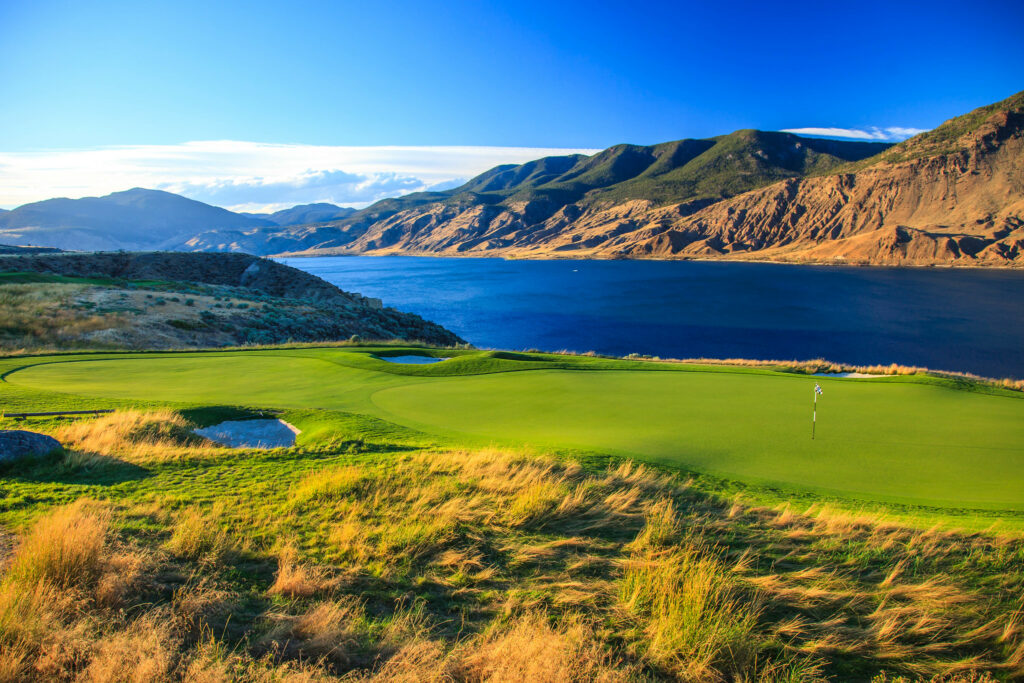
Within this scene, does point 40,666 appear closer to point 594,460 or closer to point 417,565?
point 417,565

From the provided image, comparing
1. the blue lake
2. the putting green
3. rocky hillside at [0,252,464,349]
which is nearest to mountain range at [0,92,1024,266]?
the blue lake

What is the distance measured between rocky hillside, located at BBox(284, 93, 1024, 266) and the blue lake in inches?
558

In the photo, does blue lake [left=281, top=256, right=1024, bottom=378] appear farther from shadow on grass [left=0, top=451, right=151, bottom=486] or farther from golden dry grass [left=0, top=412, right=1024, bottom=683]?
shadow on grass [left=0, top=451, right=151, bottom=486]

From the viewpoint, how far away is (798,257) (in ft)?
337

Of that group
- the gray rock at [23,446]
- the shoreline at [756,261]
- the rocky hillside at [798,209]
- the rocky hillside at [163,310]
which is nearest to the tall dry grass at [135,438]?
the gray rock at [23,446]

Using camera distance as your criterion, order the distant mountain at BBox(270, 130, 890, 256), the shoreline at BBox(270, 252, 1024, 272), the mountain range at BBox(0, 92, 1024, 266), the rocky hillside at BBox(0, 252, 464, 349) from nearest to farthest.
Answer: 1. the rocky hillside at BBox(0, 252, 464, 349)
2. the shoreline at BBox(270, 252, 1024, 272)
3. the mountain range at BBox(0, 92, 1024, 266)
4. the distant mountain at BBox(270, 130, 890, 256)

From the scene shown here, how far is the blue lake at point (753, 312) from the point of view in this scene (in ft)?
123

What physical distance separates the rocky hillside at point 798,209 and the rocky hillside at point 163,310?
90.6 m

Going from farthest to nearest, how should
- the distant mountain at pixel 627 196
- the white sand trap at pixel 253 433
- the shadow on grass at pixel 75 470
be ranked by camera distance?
the distant mountain at pixel 627 196 → the white sand trap at pixel 253 433 → the shadow on grass at pixel 75 470

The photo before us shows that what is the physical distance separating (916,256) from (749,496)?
10574 cm

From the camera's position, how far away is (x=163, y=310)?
27.2 meters

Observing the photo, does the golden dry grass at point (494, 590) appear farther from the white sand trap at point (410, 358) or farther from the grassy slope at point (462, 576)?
the white sand trap at point (410, 358)

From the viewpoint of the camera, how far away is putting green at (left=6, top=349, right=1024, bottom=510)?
670cm

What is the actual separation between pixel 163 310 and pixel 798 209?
419ft
